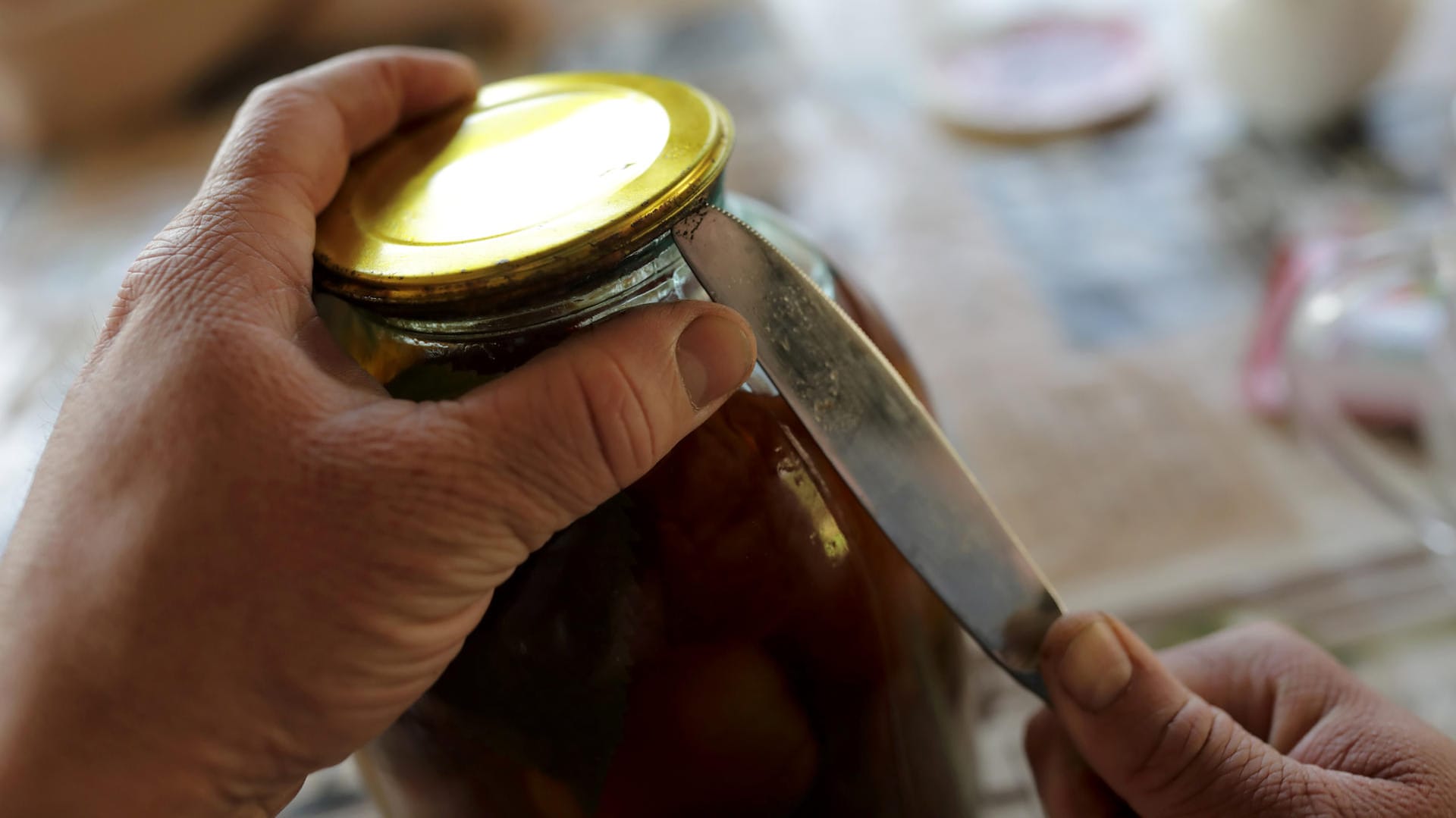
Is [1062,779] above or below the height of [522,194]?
below

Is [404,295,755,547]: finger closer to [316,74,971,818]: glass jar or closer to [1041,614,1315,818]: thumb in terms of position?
[316,74,971,818]: glass jar

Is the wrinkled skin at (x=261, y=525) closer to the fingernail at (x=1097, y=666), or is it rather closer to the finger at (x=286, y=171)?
the finger at (x=286, y=171)

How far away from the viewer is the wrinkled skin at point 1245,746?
0.98 feet

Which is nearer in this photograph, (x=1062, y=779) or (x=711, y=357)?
(x=711, y=357)

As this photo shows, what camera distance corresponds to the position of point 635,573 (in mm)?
267

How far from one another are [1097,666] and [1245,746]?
0.05m

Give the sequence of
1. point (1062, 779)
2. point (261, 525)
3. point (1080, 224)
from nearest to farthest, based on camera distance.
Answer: point (261, 525) → point (1062, 779) → point (1080, 224)

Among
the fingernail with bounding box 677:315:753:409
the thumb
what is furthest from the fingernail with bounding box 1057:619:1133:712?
the fingernail with bounding box 677:315:753:409

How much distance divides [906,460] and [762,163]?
67cm

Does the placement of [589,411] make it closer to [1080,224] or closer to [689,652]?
[689,652]

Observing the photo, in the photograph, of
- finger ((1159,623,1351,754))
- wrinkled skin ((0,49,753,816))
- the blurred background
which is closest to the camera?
wrinkled skin ((0,49,753,816))

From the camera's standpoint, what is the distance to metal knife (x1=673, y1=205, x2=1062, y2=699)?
0.85 feet

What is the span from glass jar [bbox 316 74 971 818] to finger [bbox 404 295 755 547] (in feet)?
0.07

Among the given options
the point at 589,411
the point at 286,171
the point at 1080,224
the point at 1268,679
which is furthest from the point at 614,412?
the point at 1080,224
